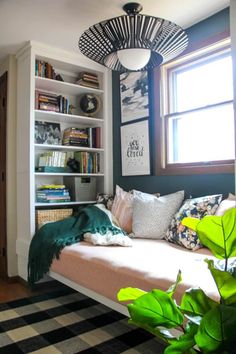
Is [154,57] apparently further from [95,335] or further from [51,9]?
[95,335]

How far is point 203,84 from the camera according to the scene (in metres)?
2.71

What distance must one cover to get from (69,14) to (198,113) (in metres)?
1.36

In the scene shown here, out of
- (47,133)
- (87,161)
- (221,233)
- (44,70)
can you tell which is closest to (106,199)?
(87,161)

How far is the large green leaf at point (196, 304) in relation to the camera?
69 centimetres

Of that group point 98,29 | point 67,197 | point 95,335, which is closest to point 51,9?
point 98,29

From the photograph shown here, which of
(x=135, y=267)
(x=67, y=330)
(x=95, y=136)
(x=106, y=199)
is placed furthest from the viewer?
(x=95, y=136)

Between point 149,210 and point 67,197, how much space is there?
39.9 inches

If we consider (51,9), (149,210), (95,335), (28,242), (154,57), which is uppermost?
(51,9)

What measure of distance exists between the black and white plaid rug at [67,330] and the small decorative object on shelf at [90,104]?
204cm

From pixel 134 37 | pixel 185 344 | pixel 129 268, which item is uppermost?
pixel 134 37

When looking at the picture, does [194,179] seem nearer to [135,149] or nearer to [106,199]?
[135,149]

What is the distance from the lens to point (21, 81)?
3.16m

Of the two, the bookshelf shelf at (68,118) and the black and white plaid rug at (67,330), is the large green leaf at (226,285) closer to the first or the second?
the black and white plaid rug at (67,330)

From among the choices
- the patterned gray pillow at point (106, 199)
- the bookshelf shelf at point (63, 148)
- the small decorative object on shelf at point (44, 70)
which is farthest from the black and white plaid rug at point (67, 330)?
the small decorative object on shelf at point (44, 70)
